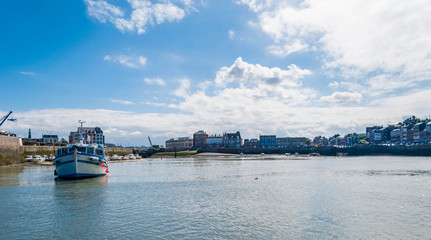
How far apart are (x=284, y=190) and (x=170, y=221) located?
19878 millimetres

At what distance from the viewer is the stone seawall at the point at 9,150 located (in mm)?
80562

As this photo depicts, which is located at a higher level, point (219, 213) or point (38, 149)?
point (38, 149)

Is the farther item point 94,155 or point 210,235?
point 94,155

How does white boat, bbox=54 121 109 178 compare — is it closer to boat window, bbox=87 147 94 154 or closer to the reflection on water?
boat window, bbox=87 147 94 154

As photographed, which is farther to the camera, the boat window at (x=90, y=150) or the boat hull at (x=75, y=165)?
the boat window at (x=90, y=150)

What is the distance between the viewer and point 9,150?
279ft

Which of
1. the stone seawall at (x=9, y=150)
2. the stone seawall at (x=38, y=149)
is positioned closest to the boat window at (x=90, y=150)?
the stone seawall at (x=9, y=150)

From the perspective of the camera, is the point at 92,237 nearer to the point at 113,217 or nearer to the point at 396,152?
the point at 113,217

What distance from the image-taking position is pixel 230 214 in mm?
25500

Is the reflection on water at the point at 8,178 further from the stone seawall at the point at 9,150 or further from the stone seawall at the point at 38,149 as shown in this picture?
the stone seawall at the point at 38,149

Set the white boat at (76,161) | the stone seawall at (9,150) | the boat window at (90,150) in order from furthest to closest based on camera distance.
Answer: the stone seawall at (9,150) < the boat window at (90,150) < the white boat at (76,161)

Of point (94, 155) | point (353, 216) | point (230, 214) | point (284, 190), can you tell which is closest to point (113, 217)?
point (230, 214)

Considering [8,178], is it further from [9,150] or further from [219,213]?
[219,213]

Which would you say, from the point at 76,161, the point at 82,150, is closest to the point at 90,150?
the point at 82,150
